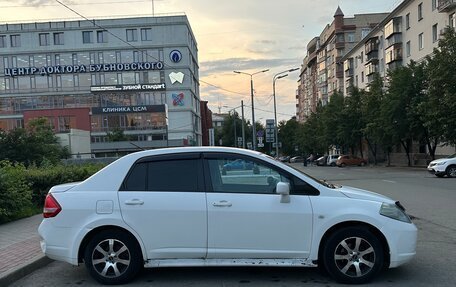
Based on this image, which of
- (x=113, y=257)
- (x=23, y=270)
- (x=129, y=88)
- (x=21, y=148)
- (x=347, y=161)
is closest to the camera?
(x=113, y=257)

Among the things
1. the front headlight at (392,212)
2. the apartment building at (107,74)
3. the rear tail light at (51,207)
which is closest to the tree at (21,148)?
the rear tail light at (51,207)

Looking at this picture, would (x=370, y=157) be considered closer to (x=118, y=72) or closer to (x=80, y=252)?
(x=118, y=72)

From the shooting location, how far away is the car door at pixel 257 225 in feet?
17.5

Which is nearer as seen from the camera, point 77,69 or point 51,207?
point 51,207

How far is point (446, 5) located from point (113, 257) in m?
39.2

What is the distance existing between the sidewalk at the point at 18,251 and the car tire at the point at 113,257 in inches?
41.7

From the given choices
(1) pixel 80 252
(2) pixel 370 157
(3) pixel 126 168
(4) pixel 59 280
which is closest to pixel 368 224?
(3) pixel 126 168

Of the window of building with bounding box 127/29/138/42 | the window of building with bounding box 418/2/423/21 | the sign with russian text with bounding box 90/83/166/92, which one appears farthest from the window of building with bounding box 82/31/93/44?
the window of building with bounding box 418/2/423/21

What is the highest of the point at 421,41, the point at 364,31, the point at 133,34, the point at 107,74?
the point at 133,34

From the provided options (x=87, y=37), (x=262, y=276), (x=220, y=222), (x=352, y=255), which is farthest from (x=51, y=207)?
(x=87, y=37)

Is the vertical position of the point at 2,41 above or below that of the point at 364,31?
above

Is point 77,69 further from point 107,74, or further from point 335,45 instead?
point 335,45

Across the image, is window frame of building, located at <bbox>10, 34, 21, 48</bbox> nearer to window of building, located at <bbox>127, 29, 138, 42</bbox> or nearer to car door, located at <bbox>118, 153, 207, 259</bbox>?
window of building, located at <bbox>127, 29, 138, 42</bbox>

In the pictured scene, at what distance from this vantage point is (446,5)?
3738cm
